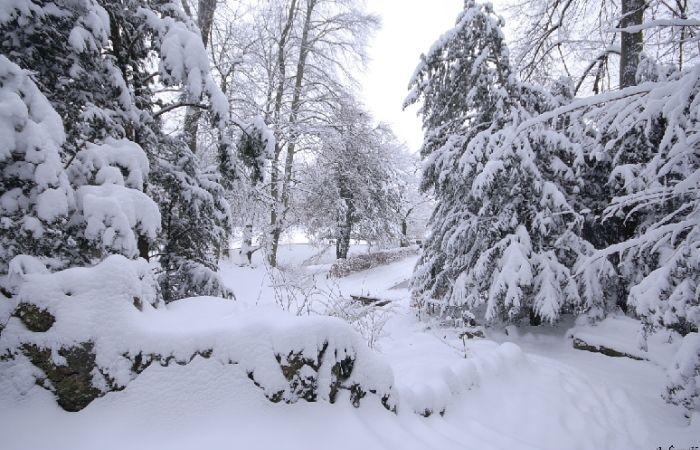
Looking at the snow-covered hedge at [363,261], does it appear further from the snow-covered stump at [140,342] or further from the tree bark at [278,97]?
the snow-covered stump at [140,342]

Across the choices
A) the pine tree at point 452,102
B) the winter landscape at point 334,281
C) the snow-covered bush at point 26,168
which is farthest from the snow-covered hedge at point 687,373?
the snow-covered bush at point 26,168

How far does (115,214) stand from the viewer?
276cm

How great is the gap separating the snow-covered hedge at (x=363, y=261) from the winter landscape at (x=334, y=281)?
908 centimetres

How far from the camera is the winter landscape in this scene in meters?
1.94

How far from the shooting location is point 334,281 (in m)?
4.83

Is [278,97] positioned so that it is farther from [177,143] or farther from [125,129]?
[125,129]

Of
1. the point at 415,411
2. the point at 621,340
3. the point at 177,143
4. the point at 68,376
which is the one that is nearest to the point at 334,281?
the point at 415,411

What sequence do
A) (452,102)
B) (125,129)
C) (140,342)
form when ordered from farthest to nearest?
(452,102), (125,129), (140,342)

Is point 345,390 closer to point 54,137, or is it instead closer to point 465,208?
point 54,137

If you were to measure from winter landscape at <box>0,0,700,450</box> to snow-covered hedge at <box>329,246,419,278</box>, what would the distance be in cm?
908

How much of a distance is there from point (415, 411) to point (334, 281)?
2.34 metres

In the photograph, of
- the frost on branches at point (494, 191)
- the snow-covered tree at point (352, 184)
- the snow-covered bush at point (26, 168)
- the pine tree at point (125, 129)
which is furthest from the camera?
the snow-covered tree at point (352, 184)

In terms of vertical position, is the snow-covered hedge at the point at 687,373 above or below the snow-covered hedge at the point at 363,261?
above

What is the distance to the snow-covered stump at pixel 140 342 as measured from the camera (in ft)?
6.11
